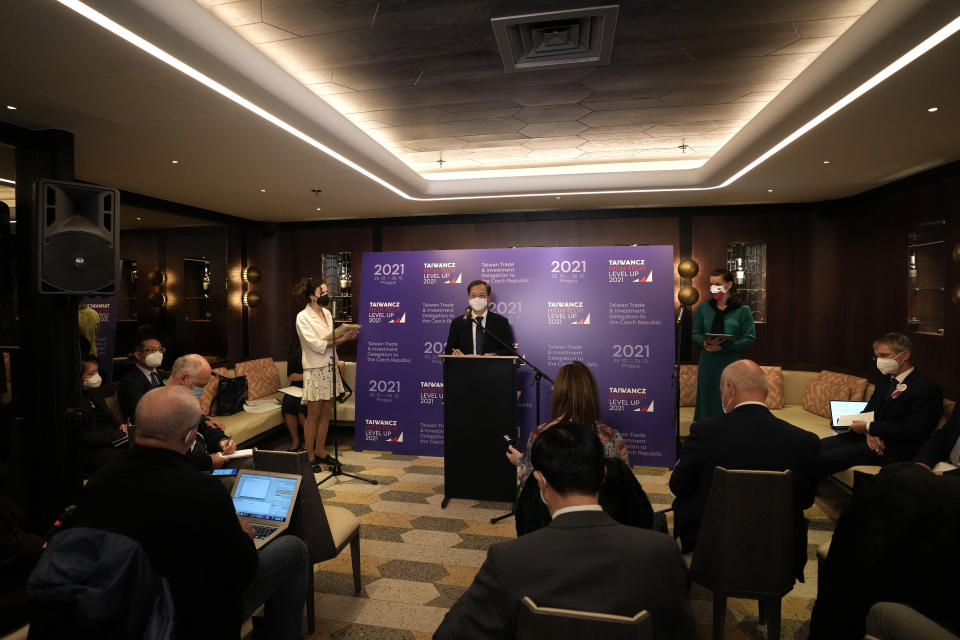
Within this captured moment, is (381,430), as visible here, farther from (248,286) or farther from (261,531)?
(248,286)

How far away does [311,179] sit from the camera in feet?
17.2

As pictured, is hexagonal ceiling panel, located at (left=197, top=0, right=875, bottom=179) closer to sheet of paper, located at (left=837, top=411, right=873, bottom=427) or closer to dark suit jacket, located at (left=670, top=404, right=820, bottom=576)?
dark suit jacket, located at (left=670, top=404, right=820, bottom=576)

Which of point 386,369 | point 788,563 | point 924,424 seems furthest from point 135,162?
point 924,424

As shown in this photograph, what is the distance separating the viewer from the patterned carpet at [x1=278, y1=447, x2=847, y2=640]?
279 centimetres

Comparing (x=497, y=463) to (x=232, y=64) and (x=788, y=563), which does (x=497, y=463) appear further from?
(x=232, y=64)

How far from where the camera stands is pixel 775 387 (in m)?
6.15

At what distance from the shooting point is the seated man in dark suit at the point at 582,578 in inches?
49.1

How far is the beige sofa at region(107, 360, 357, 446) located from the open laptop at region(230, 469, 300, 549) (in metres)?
3.06

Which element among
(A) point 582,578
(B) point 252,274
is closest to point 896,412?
(A) point 582,578

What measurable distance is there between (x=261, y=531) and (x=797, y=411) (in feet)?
18.6

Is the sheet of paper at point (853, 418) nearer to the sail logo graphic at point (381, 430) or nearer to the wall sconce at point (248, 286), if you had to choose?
the sail logo graphic at point (381, 430)

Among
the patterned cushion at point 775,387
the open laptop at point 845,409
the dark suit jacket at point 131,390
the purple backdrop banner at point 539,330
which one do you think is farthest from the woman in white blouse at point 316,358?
the patterned cushion at point 775,387

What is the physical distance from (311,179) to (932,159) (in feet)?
18.0

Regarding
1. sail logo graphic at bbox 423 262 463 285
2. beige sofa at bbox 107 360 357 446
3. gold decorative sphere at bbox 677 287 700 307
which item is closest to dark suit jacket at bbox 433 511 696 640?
sail logo graphic at bbox 423 262 463 285
